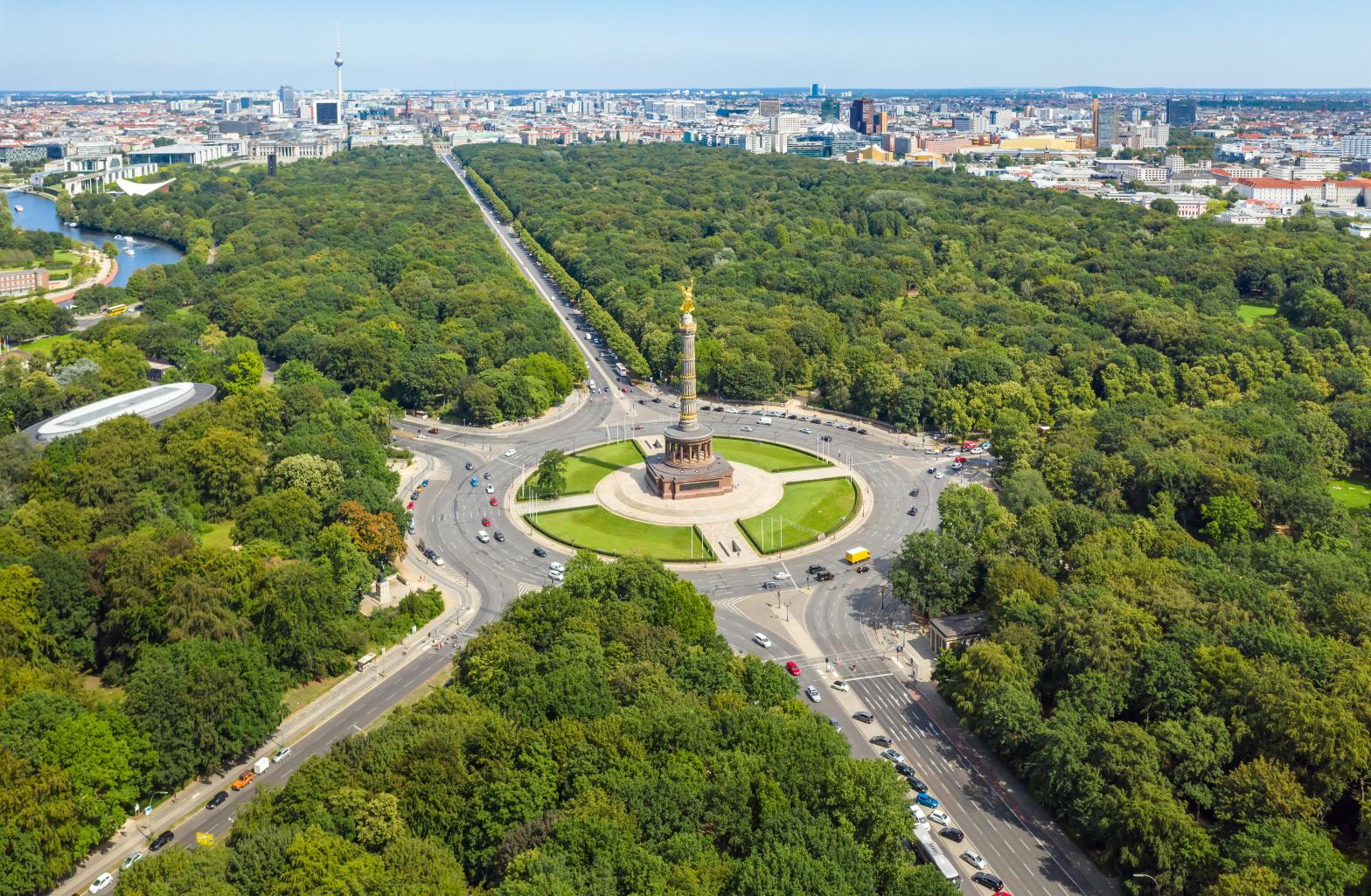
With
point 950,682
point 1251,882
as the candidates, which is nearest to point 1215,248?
point 950,682

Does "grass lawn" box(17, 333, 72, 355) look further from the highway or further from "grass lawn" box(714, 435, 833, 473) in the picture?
"grass lawn" box(714, 435, 833, 473)

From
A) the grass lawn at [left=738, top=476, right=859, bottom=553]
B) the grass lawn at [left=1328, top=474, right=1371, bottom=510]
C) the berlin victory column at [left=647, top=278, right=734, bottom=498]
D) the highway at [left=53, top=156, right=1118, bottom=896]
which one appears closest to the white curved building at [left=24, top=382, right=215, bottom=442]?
the highway at [left=53, top=156, right=1118, bottom=896]

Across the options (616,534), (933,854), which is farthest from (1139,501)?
(933,854)

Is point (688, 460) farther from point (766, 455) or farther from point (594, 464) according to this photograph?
point (766, 455)

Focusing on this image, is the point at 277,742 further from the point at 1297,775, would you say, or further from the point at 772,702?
the point at 1297,775

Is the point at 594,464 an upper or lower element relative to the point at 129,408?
lower
